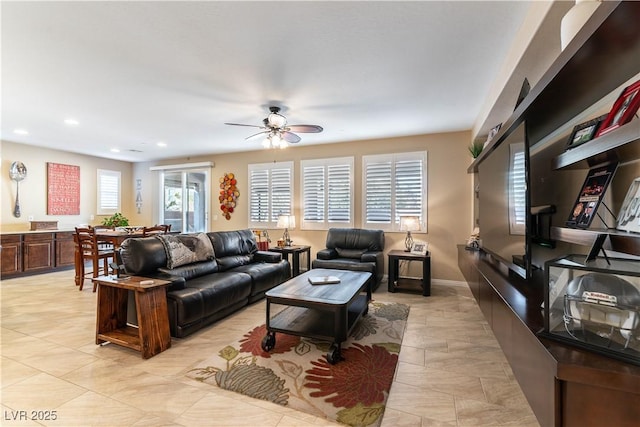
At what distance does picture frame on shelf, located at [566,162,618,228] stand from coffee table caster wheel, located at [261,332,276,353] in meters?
2.43

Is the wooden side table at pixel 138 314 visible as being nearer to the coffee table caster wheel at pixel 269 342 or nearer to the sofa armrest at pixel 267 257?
the coffee table caster wheel at pixel 269 342

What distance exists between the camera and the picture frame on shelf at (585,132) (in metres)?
1.47

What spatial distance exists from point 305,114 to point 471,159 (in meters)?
2.99

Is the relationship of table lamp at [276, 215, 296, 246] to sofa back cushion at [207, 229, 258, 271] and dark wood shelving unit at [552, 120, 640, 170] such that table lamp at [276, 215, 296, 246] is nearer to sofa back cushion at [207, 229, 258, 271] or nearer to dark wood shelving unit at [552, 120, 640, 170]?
sofa back cushion at [207, 229, 258, 271]

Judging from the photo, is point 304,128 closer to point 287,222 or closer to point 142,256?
point 287,222

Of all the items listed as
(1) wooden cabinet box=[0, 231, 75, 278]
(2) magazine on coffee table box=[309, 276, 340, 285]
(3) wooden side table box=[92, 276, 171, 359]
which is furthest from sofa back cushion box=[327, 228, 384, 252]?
(1) wooden cabinet box=[0, 231, 75, 278]

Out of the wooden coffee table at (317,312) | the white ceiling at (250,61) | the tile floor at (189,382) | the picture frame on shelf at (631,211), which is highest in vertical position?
the white ceiling at (250,61)

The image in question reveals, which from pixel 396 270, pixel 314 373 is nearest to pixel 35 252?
pixel 314 373

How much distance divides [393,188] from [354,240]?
123 cm

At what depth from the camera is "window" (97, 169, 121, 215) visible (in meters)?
7.28

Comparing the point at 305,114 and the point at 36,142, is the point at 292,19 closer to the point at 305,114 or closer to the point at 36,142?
the point at 305,114

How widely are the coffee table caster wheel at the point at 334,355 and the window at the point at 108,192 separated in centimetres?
765

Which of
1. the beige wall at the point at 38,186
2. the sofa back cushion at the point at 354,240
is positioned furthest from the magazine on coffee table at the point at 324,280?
the beige wall at the point at 38,186

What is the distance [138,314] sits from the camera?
2449mm
